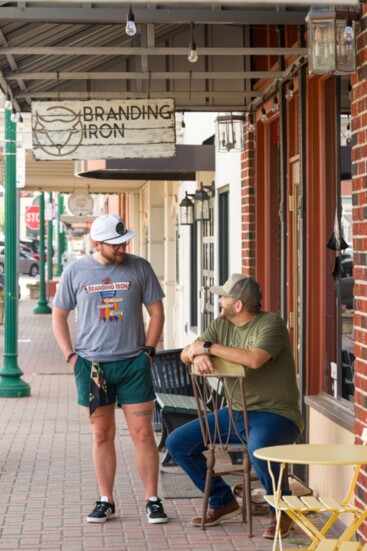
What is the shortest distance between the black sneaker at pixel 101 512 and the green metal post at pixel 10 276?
21.7 feet

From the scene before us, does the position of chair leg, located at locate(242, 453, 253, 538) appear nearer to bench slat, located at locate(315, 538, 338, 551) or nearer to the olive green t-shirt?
the olive green t-shirt

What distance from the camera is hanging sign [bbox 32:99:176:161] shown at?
8742mm

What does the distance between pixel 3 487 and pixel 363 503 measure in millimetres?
3247

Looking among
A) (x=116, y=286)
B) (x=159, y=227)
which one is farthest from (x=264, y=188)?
(x=159, y=227)

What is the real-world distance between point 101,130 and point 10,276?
5158 mm

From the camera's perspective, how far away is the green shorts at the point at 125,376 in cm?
707

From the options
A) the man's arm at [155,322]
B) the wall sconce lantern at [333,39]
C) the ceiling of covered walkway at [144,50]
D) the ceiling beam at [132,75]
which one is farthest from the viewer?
the ceiling beam at [132,75]

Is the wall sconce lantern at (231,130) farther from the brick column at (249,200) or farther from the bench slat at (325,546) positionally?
the bench slat at (325,546)

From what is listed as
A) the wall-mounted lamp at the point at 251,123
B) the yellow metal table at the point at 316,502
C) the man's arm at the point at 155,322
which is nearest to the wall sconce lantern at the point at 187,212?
the wall-mounted lamp at the point at 251,123

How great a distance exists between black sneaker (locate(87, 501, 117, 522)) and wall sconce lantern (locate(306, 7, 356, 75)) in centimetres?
307

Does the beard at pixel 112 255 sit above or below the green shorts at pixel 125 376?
above

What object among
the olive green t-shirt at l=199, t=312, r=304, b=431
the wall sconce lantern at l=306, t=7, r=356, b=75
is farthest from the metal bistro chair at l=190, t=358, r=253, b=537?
the wall sconce lantern at l=306, t=7, r=356, b=75

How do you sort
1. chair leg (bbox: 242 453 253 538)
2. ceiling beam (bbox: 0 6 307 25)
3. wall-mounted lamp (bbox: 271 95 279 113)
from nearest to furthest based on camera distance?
ceiling beam (bbox: 0 6 307 25)
chair leg (bbox: 242 453 253 538)
wall-mounted lamp (bbox: 271 95 279 113)

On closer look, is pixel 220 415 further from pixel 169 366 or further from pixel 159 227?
pixel 159 227
